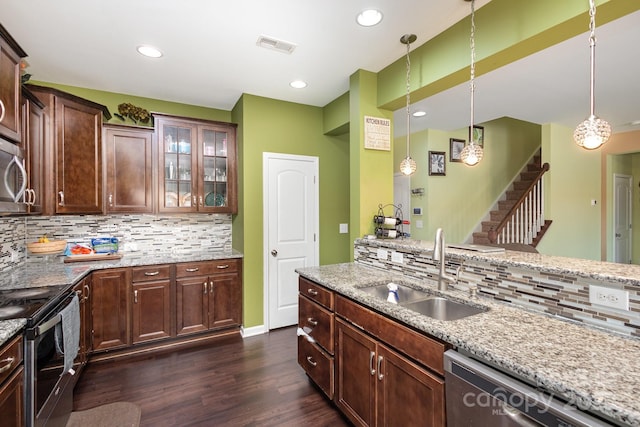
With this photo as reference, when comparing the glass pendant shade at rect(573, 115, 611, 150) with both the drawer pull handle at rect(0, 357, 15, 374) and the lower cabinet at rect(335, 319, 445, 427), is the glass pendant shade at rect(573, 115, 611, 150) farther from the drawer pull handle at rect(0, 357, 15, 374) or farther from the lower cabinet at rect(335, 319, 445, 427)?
the drawer pull handle at rect(0, 357, 15, 374)

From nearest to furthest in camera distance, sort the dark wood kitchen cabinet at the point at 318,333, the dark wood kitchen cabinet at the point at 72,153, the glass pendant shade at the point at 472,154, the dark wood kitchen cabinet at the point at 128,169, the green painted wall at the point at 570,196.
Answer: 1. the glass pendant shade at the point at 472,154
2. the dark wood kitchen cabinet at the point at 318,333
3. the dark wood kitchen cabinet at the point at 72,153
4. the dark wood kitchen cabinet at the point at 128,169
5. the green painted wall at the point at 570,196

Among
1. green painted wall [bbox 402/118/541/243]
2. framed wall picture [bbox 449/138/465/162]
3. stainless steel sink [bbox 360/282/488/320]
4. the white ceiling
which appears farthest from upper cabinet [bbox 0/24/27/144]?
framed wall picture [bbox 449/138/465/162]

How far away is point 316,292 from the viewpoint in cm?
228

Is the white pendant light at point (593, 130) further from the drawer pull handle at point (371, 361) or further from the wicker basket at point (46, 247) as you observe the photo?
the wicker basket at point (46, 247)

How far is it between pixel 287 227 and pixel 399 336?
2355mm

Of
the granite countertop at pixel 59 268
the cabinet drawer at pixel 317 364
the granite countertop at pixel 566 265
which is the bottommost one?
the cabinet drawer at pixel 317 364

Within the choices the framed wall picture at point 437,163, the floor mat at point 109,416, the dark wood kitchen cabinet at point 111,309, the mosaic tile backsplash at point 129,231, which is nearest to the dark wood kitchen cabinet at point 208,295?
the dark wood kitchen cabinet at point 111,309

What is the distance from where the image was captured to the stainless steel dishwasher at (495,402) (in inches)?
35.9

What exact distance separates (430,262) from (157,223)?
10.1ft

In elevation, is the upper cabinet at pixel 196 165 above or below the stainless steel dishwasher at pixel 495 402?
above

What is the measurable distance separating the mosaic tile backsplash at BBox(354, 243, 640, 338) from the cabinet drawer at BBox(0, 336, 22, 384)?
2315mm

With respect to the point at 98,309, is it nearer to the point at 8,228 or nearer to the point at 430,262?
the point at 8,228

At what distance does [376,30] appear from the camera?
2217 mm

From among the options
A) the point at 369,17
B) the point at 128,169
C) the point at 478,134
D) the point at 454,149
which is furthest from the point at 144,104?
the point at 478,134
